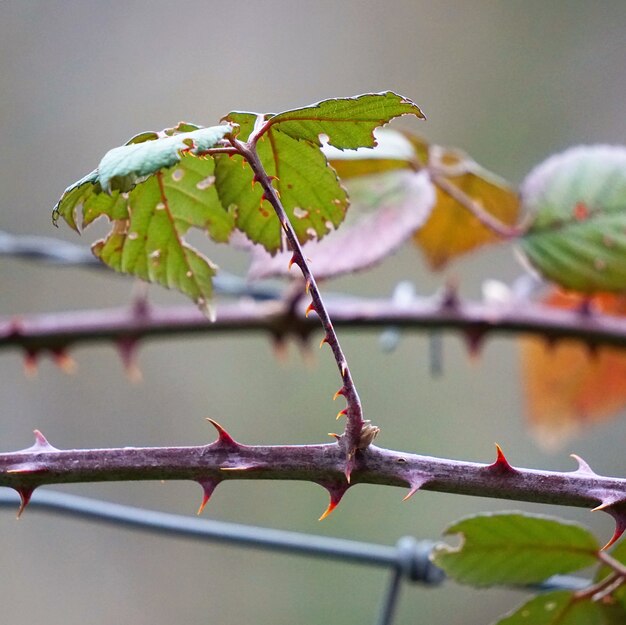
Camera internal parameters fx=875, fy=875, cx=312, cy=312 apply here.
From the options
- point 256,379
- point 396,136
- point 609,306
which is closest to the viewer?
point 396,136

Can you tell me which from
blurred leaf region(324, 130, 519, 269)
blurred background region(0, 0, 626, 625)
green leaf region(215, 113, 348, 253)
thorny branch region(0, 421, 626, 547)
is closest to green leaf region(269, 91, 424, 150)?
green leaf region(215, 113, 348, 253)

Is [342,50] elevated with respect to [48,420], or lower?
elevated

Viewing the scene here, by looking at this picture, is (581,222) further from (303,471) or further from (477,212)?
(303,471)

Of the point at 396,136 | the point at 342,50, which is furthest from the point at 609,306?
the point at 342,50

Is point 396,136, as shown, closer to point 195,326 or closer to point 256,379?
point 195,326

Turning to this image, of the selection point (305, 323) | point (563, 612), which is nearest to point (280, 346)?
point (305, 323)

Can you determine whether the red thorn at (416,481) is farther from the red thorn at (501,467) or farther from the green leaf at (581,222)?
the green leaf at (581,222)
